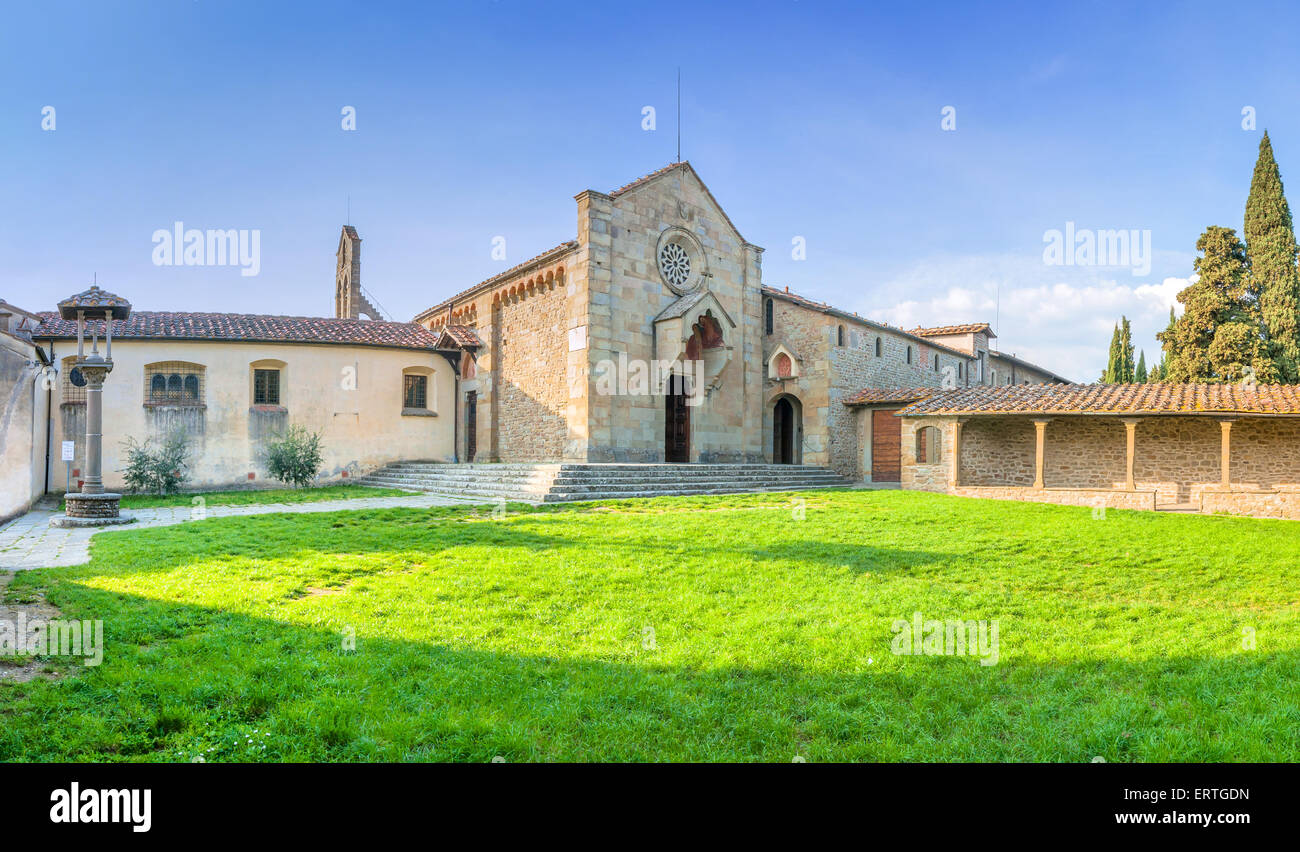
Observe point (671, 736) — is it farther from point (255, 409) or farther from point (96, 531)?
point (255, 409)

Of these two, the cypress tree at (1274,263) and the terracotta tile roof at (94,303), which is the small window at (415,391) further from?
the cypress tree at (1274,263)

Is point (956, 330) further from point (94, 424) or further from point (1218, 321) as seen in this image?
point (94, 424)

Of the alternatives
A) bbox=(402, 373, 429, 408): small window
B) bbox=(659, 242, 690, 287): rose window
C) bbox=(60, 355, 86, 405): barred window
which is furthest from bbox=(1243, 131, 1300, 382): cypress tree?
bbox=(60, 355, 86, 405): barred window

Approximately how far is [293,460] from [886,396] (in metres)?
19.5

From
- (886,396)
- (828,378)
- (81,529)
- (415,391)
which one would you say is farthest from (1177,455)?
(81,529)

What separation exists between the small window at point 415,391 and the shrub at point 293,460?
12.5ft

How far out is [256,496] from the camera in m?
18.5

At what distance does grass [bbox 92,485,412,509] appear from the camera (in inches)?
663

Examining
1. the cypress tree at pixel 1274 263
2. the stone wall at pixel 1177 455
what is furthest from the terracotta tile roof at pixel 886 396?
the cypress tree at pixel 1274 263

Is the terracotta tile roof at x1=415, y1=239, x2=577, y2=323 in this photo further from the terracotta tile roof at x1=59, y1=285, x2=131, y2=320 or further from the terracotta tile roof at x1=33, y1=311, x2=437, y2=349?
the terracotta tile roof at x1=59, y1=285, x2=131, y2=320

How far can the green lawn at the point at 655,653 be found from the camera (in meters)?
3.76

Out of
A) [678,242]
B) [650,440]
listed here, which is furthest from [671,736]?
[678,242]

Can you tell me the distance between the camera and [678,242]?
2348 cm
